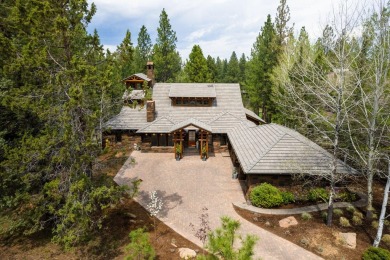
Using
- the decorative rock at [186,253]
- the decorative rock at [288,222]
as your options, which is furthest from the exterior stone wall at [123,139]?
the decorative rock at [288,222]

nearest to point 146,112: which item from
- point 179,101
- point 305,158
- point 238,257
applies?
point 179,101

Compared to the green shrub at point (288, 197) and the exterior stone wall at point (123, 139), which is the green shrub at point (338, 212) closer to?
the green shrub at point (288, 197)

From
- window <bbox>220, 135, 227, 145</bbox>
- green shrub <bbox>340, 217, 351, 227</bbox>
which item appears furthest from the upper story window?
green shrub <bbox>340, 217, 351, 227</bbox>

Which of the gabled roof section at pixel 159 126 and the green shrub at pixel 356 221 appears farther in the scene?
the gabled roof section at pixel 159 126

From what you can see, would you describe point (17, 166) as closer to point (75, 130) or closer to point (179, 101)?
point (75, 130)

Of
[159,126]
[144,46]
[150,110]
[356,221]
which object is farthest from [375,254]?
[144,46]

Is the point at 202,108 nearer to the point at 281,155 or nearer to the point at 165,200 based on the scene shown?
the point at 281,155
